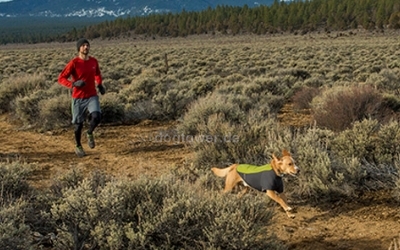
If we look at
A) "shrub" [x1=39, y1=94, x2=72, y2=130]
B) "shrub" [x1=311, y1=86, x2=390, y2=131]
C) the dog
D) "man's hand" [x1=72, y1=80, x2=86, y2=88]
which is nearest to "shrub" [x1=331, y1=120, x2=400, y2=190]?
the dog

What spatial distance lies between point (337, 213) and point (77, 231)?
111 inches

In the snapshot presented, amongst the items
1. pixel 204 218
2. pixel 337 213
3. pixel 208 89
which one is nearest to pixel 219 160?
pixel 337 213

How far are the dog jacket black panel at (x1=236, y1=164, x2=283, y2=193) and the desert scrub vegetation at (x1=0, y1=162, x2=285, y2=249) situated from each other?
2.90 feet

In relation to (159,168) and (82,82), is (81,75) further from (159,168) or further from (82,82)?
(159,168)

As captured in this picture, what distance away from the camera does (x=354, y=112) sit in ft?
26.8

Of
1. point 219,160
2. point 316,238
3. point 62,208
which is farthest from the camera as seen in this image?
point 219,160

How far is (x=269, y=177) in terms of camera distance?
466 cm

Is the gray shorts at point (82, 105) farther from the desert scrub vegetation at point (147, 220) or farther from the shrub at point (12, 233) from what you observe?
the shrub at point (12, 233)

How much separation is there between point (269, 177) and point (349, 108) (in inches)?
162

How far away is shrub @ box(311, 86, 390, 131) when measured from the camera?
315 inches

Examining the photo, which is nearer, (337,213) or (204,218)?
(204,218)

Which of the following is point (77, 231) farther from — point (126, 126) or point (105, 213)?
point (126, 126)

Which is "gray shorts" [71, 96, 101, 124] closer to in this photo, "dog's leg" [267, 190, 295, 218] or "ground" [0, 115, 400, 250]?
"ground" [0, 115, 400, 250]

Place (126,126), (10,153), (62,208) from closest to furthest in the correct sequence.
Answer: (62,208)
(10,153)
(126,126)
